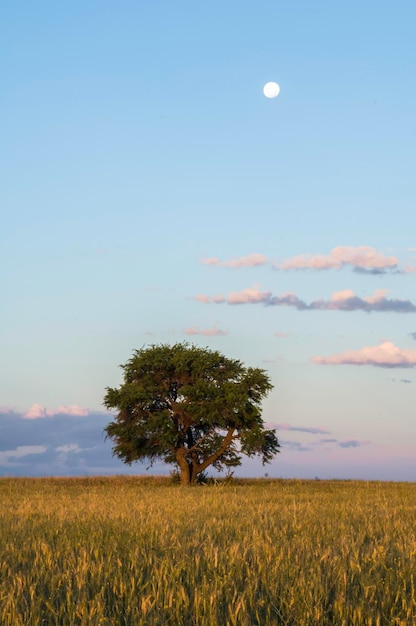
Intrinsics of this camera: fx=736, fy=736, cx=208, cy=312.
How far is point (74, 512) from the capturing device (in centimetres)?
1895

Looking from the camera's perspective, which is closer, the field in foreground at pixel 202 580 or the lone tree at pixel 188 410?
the field in foreground at pixel 202 580

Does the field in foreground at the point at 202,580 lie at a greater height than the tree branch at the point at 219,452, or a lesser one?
lesser

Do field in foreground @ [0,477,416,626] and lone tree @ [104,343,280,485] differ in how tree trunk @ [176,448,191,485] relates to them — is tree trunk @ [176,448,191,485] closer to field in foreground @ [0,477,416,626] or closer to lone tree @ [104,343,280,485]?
lone tree @ [104,343,280,485]

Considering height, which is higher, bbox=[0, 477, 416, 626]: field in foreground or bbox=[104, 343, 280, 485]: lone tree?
bbox=[104, 343, 280, 485]: lone tree

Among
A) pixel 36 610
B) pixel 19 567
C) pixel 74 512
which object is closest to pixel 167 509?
pixel 74 512

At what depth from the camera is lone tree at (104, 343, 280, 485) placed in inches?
1859

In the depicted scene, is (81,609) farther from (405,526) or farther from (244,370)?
(244,370)

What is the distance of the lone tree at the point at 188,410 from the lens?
4722 cm

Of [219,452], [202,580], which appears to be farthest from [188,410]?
[202,580]

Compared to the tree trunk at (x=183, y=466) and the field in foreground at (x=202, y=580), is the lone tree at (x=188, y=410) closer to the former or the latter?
the tree trunk at (x=183, y=466)

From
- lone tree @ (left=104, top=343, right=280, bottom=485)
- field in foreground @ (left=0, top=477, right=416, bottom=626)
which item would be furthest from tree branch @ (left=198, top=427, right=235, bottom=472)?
field in foreground @ (left=0, top=477, right=416, bottom=626)

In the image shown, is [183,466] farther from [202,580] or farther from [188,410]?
[202,580]

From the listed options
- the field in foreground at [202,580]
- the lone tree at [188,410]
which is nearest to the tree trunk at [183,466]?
the lone tree at [188,410]

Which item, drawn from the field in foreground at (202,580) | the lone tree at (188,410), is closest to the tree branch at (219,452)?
the lone tree at (188,410)
